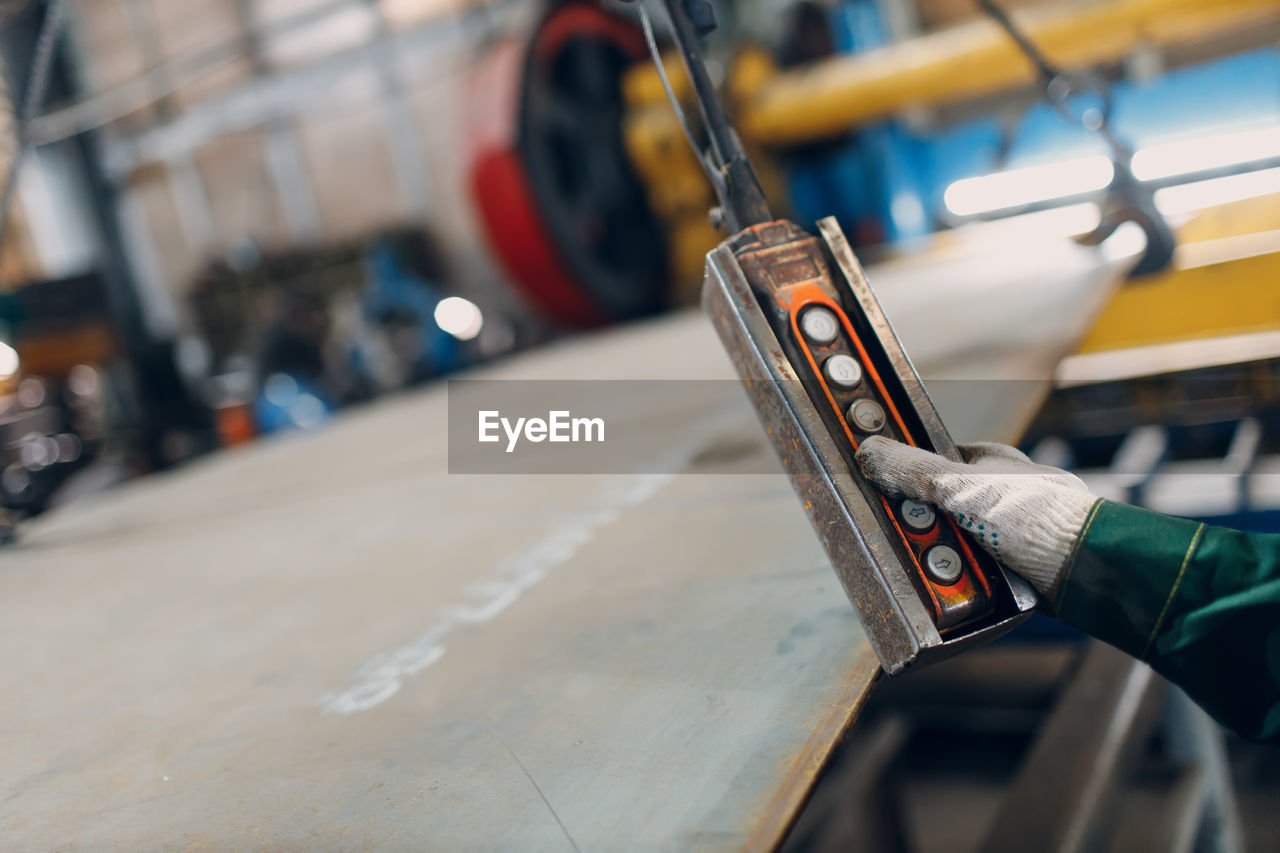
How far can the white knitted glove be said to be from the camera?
0.66 metres

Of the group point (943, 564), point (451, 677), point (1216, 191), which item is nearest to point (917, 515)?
point (943, 564)

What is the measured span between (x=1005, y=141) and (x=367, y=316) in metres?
3.49

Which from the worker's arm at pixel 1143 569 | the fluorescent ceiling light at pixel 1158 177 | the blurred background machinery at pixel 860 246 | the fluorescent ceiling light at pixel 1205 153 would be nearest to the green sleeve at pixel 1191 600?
the worker's arm at pixel 1143 569

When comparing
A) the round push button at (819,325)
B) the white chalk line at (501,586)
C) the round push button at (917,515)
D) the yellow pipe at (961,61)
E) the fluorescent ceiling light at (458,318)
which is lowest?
the white chalk line at (501,586)

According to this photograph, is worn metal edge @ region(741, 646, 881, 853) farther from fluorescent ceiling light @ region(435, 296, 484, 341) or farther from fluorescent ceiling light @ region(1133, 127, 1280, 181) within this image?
fluorescent ceiling light @ region(435, 296, 484, 341)

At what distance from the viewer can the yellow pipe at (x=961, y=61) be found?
11.1 ft

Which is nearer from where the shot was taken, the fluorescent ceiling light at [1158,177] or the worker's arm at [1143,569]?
the worker's arm at [1143,569]

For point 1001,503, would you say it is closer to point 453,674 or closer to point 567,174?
point 453,674

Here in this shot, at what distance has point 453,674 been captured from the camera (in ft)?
2.92

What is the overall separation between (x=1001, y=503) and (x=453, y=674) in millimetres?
541

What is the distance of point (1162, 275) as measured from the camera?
90.8 inches

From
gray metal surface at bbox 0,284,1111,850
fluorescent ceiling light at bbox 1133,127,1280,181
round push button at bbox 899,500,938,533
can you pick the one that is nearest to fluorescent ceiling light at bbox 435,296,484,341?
fluorescent ceiling light at bbox 1133,127,1280,181

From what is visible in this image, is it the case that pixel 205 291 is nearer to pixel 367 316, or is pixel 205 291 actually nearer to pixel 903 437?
pixel 367 316

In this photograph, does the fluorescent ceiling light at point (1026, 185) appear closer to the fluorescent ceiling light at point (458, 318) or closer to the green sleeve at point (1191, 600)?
the fluorescent ceiling light at point (458, 318)
